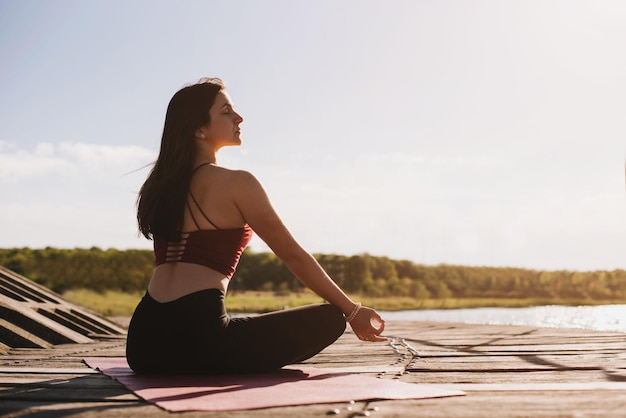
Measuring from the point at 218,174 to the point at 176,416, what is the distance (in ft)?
4.24

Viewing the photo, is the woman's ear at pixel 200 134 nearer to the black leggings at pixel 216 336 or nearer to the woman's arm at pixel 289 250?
the woman's arm at pixel 289 250

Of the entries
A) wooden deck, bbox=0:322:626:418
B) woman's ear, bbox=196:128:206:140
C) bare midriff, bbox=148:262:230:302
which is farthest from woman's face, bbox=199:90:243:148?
wooden deck, bbox=0:322:626:418

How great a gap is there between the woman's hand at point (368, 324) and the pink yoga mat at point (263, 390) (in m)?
0.19

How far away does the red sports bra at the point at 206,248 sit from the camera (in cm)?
289

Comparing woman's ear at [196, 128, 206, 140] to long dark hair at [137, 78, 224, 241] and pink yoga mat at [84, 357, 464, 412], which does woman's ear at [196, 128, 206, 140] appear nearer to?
long dark hair at [137, 78, 224, 241]

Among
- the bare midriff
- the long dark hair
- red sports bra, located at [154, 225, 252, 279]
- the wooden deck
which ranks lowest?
the wooden deck

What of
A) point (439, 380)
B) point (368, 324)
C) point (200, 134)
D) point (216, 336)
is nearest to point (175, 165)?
point (200, 134)

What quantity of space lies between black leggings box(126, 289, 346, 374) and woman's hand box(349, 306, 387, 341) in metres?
0.18

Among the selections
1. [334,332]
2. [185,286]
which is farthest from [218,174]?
[334,332]

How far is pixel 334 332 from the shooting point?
3.12 m

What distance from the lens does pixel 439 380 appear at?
108 inches

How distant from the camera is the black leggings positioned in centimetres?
286

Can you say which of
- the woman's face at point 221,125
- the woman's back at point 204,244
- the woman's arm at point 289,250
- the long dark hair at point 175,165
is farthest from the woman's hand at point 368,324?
the woman's face at point 221,125

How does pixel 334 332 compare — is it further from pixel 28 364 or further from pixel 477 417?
pixel 28 364
